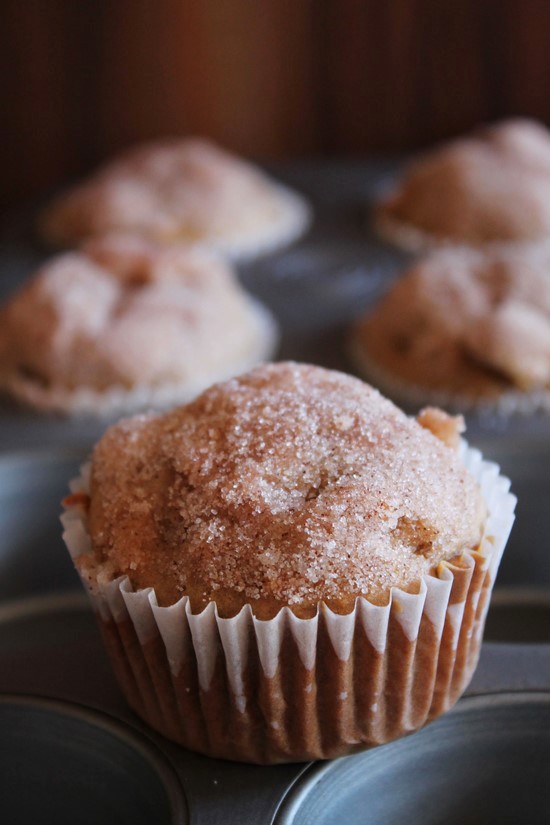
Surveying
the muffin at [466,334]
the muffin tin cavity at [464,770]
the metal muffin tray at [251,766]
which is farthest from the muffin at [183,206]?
the muffin tin cavity at [464,770]

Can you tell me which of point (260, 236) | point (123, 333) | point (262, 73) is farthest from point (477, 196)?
point (262, 73)

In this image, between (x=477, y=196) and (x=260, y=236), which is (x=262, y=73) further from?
(x=477, y=196)

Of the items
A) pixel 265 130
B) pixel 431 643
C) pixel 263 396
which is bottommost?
pixel 265 130

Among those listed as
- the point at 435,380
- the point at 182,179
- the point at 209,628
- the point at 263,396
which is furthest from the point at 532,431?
the point at 182,179

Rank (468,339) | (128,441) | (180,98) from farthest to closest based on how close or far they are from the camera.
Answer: (180,98)
(468,339)
(128,441)

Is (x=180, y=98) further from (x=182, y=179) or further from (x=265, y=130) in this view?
(x=182, y=179)

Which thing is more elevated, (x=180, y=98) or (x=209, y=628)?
(x=209, y=628)

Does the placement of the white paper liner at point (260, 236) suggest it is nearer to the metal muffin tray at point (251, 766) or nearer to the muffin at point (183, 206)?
the muffin at point (183, 206)

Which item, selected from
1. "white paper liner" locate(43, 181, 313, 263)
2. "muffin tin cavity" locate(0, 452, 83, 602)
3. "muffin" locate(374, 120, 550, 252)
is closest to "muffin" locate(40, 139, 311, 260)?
"white paper liner" locate(43, 181, 313, 263)
